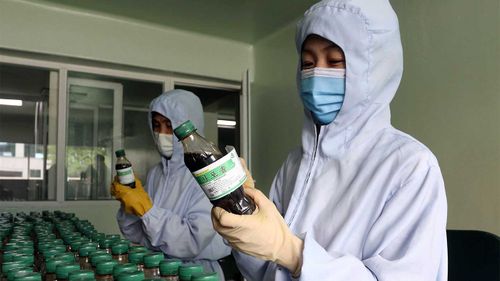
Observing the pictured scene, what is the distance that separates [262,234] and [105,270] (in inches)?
13.6

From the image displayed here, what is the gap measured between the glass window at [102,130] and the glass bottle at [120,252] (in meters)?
2.46

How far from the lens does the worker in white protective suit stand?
77 centimetres

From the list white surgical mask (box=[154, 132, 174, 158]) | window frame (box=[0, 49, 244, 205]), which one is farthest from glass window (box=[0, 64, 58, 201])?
white surgical mask (box=[154, 132, 174, 158])

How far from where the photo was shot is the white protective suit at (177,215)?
1.78 metres

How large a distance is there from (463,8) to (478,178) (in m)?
0.88

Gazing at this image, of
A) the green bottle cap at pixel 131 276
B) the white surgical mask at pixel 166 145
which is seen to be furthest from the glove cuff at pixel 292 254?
the white surgical mask at pixel 166 145

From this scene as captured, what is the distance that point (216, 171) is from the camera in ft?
2.12

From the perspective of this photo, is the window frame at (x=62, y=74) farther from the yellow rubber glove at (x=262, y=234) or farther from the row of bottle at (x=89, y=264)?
the yellow rubber glove at (x=262, y=234)

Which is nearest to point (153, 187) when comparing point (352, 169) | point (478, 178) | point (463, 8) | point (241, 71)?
point (352, 169)

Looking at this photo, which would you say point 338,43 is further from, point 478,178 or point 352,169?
point 478,178

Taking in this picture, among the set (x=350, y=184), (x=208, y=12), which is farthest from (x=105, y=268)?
(x=208, y=12)

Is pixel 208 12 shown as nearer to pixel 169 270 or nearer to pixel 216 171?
pixel 169 270

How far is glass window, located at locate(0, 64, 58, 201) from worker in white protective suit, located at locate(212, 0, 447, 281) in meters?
2.75

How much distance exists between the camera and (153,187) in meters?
2.23
